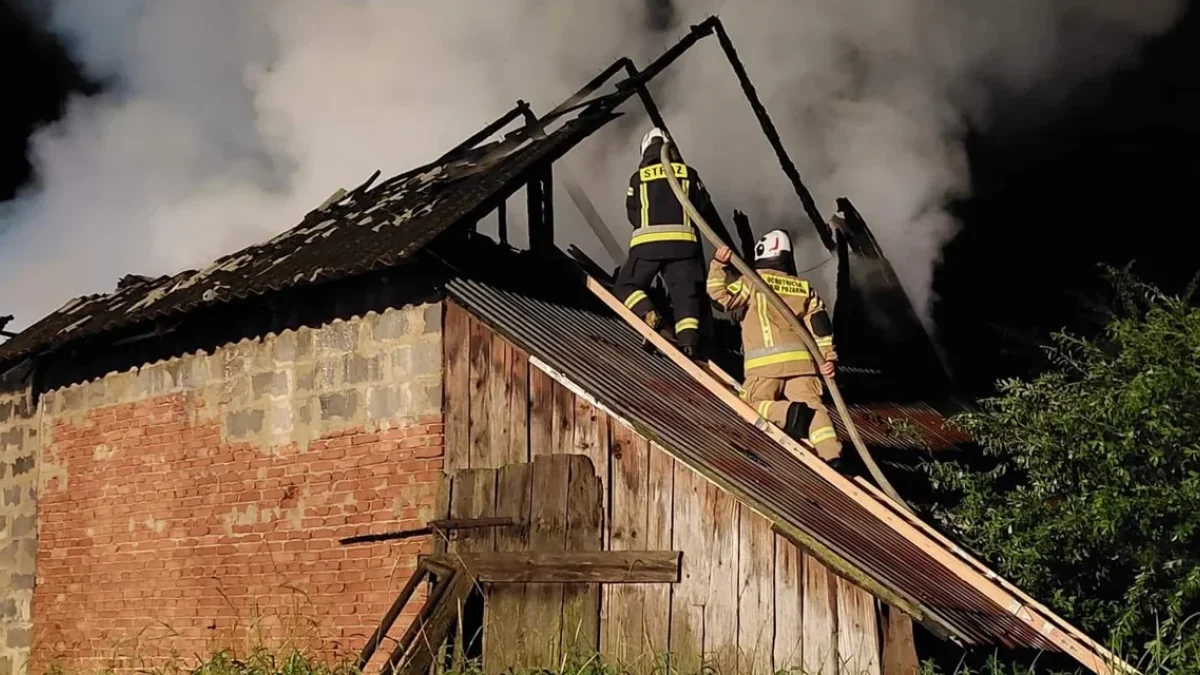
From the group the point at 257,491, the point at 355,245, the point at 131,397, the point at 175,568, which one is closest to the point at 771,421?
the point at 355,245

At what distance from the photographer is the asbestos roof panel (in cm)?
866

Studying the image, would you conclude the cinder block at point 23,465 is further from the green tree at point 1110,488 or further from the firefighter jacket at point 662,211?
the green tree at point 1110,488

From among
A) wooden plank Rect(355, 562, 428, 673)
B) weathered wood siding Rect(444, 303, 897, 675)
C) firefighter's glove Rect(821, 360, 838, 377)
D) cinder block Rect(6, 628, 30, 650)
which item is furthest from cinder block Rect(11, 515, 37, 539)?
firefighter's glove Rect(821, 360, 838, 377)

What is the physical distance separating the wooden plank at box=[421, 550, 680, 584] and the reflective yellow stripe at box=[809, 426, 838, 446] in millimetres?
1273

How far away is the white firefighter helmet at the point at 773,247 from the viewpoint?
332 inches

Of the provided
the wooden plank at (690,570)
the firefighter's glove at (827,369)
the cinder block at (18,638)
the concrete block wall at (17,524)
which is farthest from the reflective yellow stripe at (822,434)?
the cinder block at (18,638)

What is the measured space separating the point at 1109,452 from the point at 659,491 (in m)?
2.37

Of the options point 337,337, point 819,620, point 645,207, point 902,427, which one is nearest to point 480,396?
point 337,337

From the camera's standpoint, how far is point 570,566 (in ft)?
24.5

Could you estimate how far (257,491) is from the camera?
30.6 feet

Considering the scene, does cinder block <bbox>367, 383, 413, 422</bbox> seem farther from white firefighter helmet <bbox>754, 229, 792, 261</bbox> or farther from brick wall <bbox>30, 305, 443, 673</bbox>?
white firefighter helmet <bbox>754, 229, 792, 261</bbox>

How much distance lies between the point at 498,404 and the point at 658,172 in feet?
6.50

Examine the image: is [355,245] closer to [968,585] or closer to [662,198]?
[662,198]

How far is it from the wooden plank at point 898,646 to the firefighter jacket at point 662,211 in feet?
10.6
